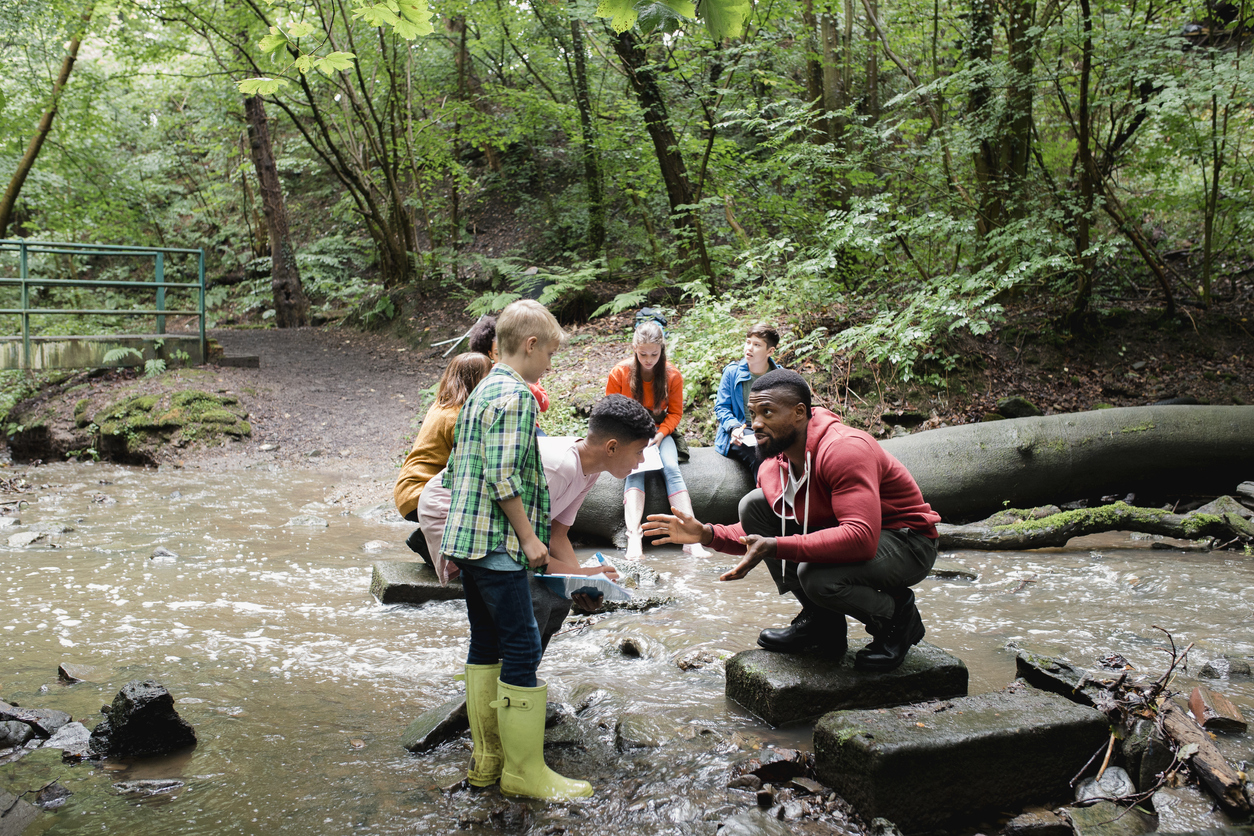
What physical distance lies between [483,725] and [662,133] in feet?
34.1

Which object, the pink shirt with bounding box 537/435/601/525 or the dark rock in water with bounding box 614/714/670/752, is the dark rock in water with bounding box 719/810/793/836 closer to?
the dark rock in water with bounding box 614/714/670/752

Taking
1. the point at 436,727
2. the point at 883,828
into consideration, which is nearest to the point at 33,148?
the point at 436,727

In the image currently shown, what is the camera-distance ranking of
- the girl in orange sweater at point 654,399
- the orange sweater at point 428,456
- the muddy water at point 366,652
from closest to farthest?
the muddy water at point 366,652 < the orange sweater at point 428,456 < the girl in orange sweater at point 654,399

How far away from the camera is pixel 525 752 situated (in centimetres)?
263

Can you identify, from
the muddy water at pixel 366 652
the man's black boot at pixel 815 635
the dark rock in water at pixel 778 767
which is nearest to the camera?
the muddy water at pixel 366 652

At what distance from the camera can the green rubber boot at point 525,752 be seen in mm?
2627

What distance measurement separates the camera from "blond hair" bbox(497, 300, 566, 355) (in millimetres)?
2754

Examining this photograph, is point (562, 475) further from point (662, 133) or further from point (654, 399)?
point (662, 133)

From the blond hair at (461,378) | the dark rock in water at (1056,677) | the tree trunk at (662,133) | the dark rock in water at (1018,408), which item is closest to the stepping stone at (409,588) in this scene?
the blond hair at (461,378)

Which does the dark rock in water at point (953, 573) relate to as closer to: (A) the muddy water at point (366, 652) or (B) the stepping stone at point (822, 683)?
(A) the muddy water at point (366, 652)

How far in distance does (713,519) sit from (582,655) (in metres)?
2.76

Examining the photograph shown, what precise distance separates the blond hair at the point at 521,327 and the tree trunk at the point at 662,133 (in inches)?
340

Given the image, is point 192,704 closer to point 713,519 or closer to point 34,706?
point 34,706

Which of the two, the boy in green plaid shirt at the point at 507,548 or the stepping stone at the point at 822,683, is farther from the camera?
the stepping stone at the point at 822,683
